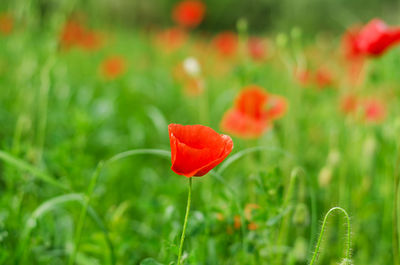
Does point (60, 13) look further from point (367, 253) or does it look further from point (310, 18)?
point (310, 18)

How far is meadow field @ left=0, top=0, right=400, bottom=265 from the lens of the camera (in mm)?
1029

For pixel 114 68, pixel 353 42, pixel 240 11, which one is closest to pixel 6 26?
pixel 114 68

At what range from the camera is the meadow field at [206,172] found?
1029 millimetres

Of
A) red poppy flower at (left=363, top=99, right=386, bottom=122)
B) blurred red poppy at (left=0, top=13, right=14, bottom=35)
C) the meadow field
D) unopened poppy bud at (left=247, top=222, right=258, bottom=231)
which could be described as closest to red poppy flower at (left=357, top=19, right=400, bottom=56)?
the meadow field

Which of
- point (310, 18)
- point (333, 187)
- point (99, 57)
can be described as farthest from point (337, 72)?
point (310, 18)

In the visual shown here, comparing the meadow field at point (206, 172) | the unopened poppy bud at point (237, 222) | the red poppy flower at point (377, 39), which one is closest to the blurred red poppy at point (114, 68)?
the meadow field at point (206, 172)

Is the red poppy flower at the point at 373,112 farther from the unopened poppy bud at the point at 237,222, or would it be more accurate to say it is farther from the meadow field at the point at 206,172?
the unopened poppy bud at the point at 237,222

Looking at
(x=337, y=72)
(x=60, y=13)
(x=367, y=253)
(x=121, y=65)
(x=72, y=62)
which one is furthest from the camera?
(x=72, y=62)

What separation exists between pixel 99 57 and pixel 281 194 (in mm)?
3761

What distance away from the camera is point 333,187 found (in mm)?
1723

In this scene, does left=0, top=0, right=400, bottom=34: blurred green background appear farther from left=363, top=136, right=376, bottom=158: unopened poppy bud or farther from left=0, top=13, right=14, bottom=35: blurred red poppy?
left=363, top=136, right=376, bottom=158: unopened poppy bud

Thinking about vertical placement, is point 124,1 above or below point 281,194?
above

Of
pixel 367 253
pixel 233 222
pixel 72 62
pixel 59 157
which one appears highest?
pixel 72 62

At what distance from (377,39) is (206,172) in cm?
96
